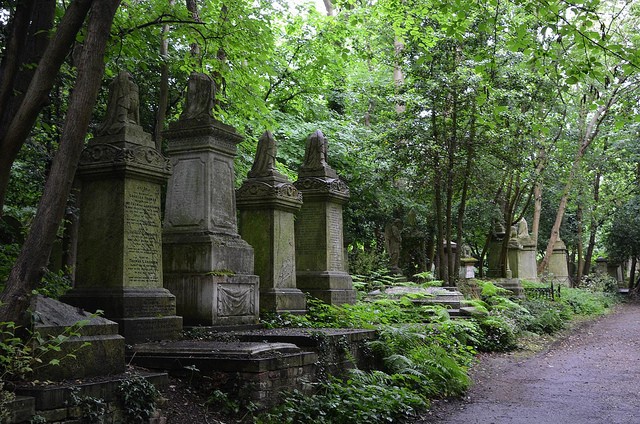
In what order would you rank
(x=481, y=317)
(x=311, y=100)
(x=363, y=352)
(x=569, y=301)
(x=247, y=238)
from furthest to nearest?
(x=569, y=301) → (x=311, y=100) → (x=481, y=317) → (x=247, y=238) → (x=363, y=352)

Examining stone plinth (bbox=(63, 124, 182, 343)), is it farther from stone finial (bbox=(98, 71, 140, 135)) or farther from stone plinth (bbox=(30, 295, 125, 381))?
stone plinth (bbox=(30, 295, 125, 381))

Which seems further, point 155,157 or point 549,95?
point 549,95

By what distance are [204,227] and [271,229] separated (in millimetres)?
1813

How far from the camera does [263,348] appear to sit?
269 inches

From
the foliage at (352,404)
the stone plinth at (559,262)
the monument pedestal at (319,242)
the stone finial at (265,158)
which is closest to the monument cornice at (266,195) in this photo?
the stone finial at (265,158)

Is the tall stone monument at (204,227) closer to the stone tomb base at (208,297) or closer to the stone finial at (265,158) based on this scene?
the stone tomb base at (208,297)

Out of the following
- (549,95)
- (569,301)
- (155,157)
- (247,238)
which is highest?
(549,95)

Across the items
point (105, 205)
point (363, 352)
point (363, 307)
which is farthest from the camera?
point (363, 307)

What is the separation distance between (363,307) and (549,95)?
43.2 ft

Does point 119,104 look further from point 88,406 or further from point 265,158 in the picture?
point 88,406

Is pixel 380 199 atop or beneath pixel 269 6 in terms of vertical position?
beneath

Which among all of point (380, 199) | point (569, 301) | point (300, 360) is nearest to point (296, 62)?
point (380, 199)

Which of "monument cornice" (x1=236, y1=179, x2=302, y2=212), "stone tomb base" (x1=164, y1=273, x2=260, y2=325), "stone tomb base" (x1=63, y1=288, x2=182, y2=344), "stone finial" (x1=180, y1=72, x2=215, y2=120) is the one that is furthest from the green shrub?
"stone tomb base" (x1=63, y1=288, x2=182, y2=344)

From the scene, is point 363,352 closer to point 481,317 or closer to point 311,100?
point 481,317
